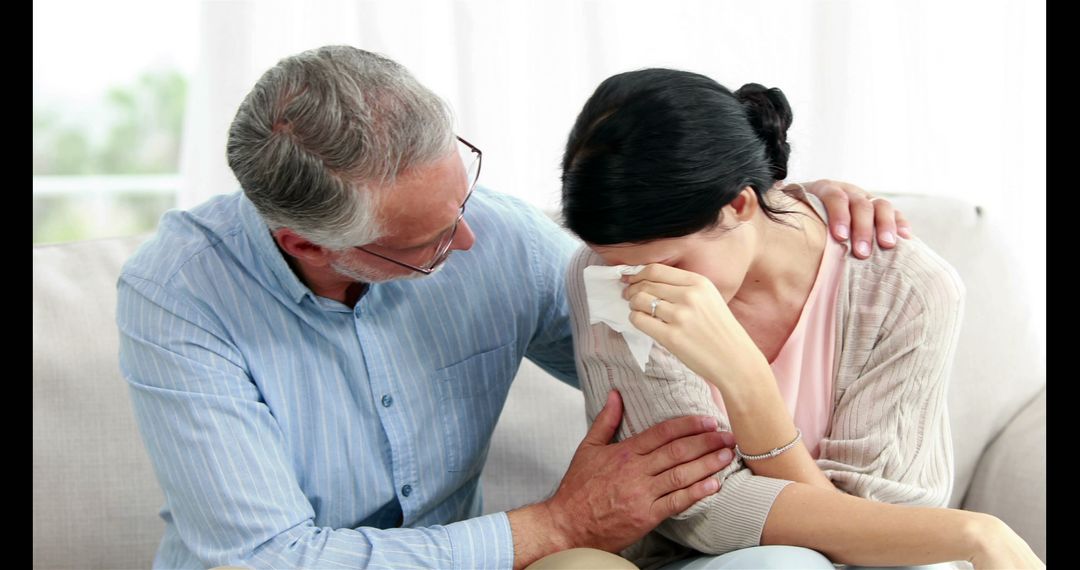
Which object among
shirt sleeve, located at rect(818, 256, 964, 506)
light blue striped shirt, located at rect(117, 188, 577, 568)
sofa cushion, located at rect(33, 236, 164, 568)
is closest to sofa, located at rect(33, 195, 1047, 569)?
sofa cushion, located at rect(33, 236, 164, 568)

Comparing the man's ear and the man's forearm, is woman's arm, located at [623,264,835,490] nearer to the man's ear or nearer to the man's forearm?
the man's forearm

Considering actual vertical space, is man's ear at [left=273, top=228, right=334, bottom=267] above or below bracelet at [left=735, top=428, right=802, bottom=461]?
above

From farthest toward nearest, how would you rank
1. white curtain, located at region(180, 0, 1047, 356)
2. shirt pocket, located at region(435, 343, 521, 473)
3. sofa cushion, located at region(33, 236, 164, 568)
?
white curtain, located at region(180, 0, 1047, 356), sofa cushion, located at region(33, 236, 164, 568), shirt pocket, located at region(435, 343, 521, 473)


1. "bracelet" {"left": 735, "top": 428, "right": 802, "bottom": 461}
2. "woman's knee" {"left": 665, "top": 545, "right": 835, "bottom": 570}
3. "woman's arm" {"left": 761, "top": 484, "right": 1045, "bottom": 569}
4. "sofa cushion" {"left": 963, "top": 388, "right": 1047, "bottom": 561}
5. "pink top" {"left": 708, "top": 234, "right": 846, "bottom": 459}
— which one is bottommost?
"sofa cushion" {"left": 963, "top": 388, "right": 1047, "bottom": 561}

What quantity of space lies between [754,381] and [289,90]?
70 centimetres

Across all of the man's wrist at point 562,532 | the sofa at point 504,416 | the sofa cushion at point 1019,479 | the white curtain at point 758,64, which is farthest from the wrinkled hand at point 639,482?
the white curtain at point 758,64

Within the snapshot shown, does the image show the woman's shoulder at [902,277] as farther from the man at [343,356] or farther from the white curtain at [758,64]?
the white curtain at [758,64]

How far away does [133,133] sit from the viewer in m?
3.19

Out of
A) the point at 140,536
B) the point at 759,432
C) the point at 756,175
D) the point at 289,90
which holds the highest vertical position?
the point at 289,90

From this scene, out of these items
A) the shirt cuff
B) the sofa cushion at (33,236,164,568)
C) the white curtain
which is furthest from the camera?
the white curtain

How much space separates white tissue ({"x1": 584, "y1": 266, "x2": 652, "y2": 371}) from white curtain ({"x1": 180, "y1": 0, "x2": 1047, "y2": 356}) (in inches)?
50.0

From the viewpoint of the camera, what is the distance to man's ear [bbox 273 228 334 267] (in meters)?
1.34

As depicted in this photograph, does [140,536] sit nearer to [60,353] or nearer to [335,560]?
[60,353]
